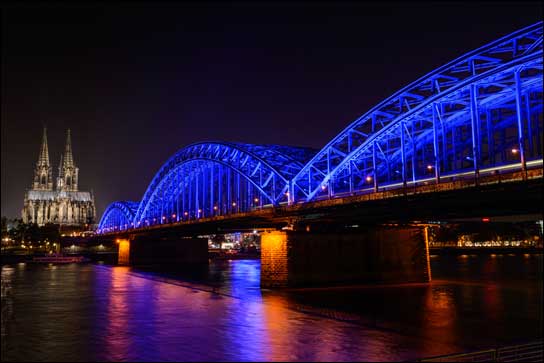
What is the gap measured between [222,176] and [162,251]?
32361mm

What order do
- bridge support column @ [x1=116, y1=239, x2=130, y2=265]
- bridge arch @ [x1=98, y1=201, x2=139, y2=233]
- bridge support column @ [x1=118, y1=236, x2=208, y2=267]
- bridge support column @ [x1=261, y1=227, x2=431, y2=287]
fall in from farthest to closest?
bridge arch @ [x1=98, y1=201, x2=139, y2=233] → bridge support column @ [x1=116, y1=239, x2=130, y2=265] → bridge support column @ [x1=118, y1=236, x2=208, y2=267] → bridge support column @ [x1=261, y1=227, x2=431, y2=287]

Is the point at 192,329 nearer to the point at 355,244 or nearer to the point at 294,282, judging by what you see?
the point at 294,282

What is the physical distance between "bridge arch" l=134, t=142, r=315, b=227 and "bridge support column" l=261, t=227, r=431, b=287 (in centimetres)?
840

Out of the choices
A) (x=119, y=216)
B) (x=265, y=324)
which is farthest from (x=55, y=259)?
(x=265, y=324)

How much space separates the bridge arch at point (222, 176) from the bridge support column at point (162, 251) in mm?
4824

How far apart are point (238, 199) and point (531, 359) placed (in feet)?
187

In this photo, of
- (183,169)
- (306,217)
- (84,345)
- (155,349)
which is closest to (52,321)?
(84,345)

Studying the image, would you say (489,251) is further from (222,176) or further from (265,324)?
(265,324)

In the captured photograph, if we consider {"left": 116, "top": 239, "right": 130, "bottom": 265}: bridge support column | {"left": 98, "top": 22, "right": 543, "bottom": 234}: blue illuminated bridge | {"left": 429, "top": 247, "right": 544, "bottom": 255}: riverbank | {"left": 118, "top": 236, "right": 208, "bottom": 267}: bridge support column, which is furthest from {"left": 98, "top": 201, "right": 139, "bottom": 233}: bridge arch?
{"left": 429, "top": 247, "right": 544, "bottom": 255}: riverbank

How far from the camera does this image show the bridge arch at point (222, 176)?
66.4 meters

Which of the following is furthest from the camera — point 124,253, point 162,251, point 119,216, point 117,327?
point 119,216

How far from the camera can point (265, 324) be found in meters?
29.7

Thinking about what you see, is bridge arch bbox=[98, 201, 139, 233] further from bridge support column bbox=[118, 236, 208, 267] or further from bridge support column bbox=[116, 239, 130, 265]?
bridge support column bbox=[118, 236, 208, 267]

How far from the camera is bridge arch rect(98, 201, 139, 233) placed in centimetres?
14938
